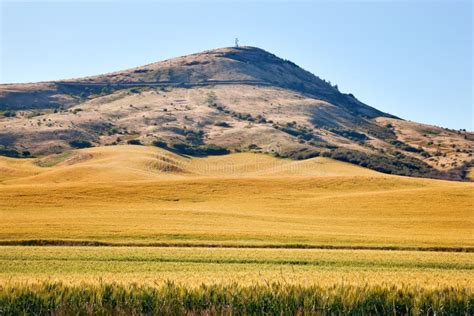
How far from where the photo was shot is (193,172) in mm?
124625

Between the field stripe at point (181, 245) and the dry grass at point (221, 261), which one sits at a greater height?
the dry grass at point (221, 261)

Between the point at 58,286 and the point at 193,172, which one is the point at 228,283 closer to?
the point at 58,286

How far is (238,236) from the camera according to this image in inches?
1695

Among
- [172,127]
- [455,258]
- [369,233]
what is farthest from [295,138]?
[455,258]

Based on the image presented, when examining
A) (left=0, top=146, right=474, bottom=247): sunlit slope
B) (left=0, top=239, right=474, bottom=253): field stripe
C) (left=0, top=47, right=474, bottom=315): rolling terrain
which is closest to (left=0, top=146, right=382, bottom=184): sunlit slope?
(left=0, top=47, right=474, bottom=315): rolling terrain

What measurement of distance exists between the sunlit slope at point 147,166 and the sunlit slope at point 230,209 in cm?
A: 69

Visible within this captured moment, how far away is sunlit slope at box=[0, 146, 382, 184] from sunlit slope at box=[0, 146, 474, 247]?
691mm

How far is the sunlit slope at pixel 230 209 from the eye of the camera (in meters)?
43.0

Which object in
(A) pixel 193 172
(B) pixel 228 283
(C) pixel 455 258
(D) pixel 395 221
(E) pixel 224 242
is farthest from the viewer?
(A) pixel 193 172

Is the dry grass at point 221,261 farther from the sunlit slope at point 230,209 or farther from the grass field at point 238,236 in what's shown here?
the sunlit slope at point 230,209

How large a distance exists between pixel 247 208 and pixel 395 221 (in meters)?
17.7

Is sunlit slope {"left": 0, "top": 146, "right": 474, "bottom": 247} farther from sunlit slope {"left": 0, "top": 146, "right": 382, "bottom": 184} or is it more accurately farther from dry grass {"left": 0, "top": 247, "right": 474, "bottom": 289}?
dry grass {"left": 0, "top": 247, "right": 474, "bottom": 289}

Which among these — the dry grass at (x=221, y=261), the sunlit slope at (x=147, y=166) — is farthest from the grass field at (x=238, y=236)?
the sunlit slope at (x=147, y=166)

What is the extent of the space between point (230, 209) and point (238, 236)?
74.5 feet
